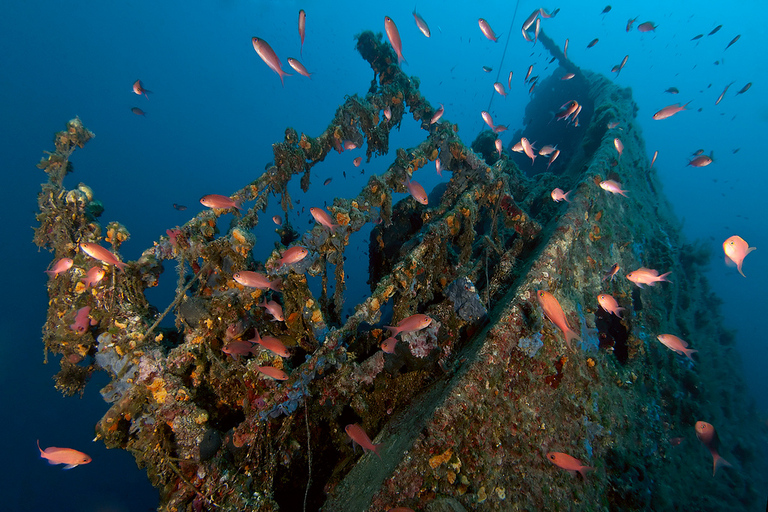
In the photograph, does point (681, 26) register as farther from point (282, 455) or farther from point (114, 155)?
point (114, 155)

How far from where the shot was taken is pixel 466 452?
107 inches

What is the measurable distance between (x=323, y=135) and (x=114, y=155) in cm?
11128

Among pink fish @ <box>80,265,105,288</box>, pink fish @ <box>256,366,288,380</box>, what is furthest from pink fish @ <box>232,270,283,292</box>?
pink fish @ <box>80,265,105,288</box>

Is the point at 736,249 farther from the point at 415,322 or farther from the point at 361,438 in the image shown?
the point at 361,438

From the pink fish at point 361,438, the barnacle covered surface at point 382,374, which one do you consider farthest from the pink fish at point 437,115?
the pink fish at point 361,438

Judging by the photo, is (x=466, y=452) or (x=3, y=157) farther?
(x=3, y=157)

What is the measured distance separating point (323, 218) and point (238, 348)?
6.82 feet

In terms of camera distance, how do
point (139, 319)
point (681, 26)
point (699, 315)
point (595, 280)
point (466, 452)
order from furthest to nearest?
1. point (681, 26)
2. point (699, 315)
3. point (595, 280)
4. point (139, 319)
5. point (466, 452)

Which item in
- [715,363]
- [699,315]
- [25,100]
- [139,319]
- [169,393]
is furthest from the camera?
[25,100]

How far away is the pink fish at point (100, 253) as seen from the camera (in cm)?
352

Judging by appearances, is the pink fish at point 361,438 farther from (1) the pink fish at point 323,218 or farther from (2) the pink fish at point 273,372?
(1) the pink fish at point 323,218

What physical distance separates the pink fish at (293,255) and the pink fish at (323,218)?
52 centimetres

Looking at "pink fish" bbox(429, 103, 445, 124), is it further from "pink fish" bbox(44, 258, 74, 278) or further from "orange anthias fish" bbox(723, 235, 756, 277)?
"pink fish" bbox(44, 258, 74, 278)

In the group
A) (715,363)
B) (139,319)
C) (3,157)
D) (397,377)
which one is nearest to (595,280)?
(397,377)
